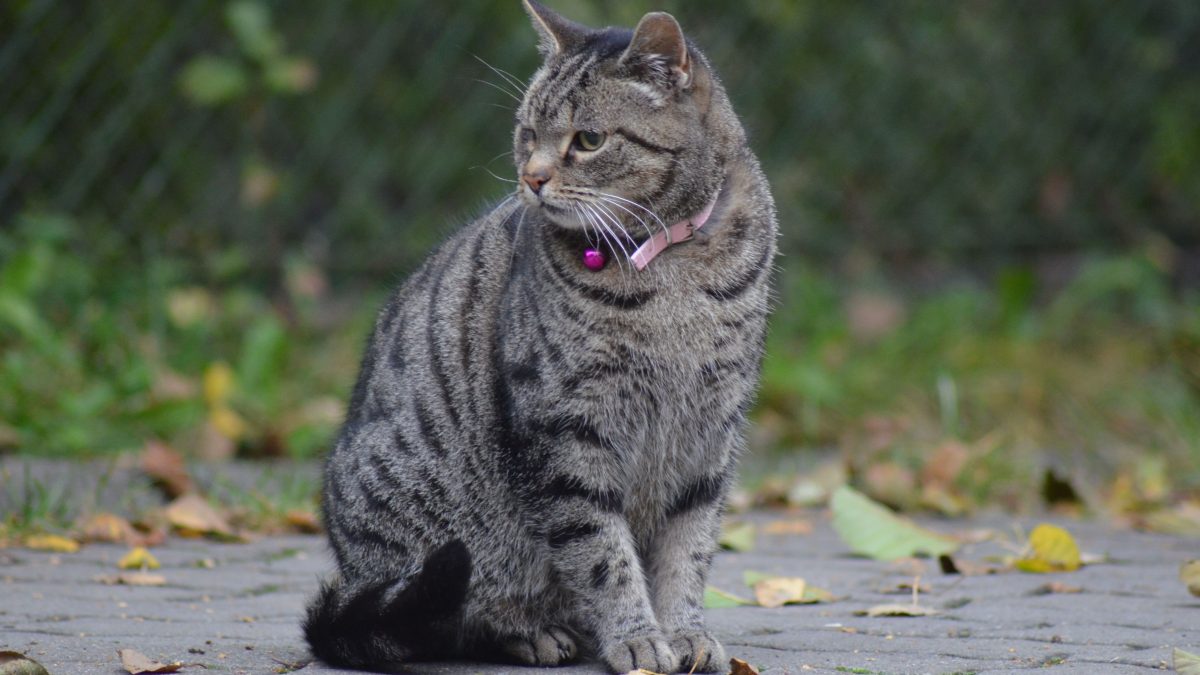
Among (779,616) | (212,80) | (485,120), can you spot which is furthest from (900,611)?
(485,120)

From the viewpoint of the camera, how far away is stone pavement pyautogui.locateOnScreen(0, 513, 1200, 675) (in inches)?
98.0

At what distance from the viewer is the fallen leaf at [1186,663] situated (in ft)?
7.43

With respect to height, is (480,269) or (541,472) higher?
(480,269)

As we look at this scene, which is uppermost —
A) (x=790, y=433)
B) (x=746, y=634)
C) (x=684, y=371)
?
(x=790, y=433)

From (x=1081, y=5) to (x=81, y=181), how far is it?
217 inches

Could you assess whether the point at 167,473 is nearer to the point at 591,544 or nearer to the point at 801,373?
the point at 591,544

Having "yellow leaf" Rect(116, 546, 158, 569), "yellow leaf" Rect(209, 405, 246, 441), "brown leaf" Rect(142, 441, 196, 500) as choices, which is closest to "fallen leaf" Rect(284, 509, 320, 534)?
"brown leaf" Rect(142, 441, 196, 500)

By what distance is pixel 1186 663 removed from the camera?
228 centimetres

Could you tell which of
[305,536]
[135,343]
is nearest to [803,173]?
[135,343]

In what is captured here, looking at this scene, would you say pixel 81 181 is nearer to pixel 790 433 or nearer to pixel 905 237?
pixel 790 433

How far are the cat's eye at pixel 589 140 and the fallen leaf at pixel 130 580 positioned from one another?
4.73 feet

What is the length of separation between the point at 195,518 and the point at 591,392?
164 cm

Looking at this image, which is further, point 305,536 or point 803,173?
point 803,173

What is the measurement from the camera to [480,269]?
9.58 ft
